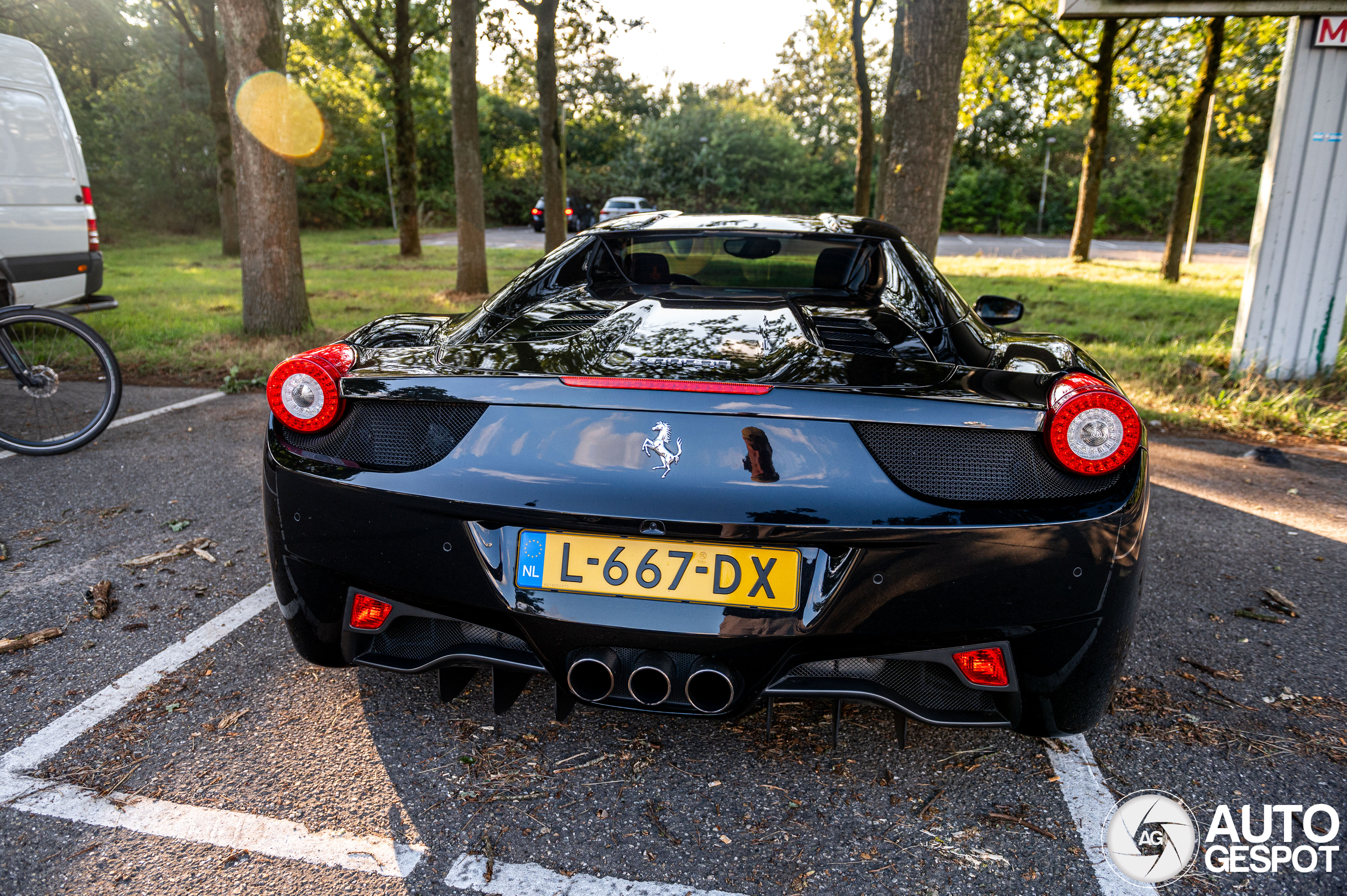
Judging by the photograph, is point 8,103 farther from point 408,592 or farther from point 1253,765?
point 1253,765

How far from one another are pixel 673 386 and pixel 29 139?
23.6ft

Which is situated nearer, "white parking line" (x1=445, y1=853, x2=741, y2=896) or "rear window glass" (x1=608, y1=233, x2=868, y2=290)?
"white parking line" (x1=445, y1=853, x2=741, y2=896)

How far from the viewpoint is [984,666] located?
5.48 feet

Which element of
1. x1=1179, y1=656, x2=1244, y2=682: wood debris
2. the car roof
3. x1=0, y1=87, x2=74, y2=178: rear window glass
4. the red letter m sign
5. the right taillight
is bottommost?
x1=1179, y1=656, x2=1244, y2=682: wood debris

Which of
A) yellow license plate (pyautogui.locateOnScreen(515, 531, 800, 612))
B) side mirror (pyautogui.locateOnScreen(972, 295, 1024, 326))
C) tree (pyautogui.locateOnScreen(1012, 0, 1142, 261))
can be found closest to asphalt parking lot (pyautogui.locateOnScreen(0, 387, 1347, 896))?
yellow license plate (pyautogui.locateOnScreen(515, 531, 800, 612))

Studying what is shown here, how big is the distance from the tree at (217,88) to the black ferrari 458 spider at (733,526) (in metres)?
16.5

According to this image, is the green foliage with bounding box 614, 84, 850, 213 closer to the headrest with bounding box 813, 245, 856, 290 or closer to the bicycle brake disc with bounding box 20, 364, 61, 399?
the bicycle brake disc with bounding box 20, 364, 61, 399

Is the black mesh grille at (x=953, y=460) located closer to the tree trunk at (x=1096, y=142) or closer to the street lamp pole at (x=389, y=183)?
the tree trunk at (x=1096, y=142)

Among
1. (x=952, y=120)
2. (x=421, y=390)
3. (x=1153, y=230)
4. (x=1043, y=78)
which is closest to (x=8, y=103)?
(x=421, y=390)

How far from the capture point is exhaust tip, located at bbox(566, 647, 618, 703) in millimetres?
1674

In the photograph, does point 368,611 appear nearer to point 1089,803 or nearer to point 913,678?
point 913,678

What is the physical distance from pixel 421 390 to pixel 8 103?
6.74m

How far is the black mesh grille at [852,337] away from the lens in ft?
6.33

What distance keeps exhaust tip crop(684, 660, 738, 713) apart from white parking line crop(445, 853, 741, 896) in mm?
343
